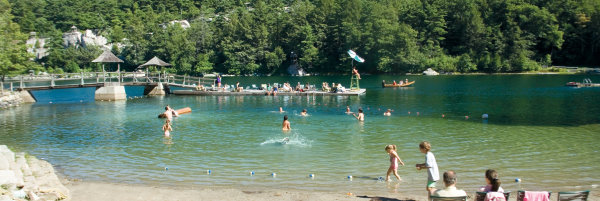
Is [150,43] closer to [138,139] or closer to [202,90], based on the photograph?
[202,90]

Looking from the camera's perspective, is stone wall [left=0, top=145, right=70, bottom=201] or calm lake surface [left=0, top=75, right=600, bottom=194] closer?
stone wall [left=0, top=145, right=70, bottom=201]

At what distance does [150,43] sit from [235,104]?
72.2m

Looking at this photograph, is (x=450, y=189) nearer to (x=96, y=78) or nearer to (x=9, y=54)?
(x=9, y=54)

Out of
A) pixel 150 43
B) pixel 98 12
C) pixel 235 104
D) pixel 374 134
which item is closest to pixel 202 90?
pixel 235 104

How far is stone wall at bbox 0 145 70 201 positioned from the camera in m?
12.2

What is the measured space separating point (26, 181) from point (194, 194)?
16.3 feet

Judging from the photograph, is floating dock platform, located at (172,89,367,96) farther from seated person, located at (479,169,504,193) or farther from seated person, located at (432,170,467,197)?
seated person, located at (432,170,467,197)

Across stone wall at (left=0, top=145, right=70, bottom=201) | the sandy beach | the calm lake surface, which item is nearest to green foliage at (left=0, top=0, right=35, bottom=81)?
the calm lake surface

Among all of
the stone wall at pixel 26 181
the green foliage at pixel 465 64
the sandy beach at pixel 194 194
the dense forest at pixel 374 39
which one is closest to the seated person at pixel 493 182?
the sandy beach at pixel 194 194

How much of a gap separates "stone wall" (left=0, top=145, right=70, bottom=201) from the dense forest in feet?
235

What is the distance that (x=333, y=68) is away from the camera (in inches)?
3875

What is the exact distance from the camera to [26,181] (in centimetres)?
1391

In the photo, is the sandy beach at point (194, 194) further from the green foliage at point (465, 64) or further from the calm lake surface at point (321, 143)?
the green foliage at point (465, 64)

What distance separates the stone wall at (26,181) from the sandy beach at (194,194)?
2.05 feet
